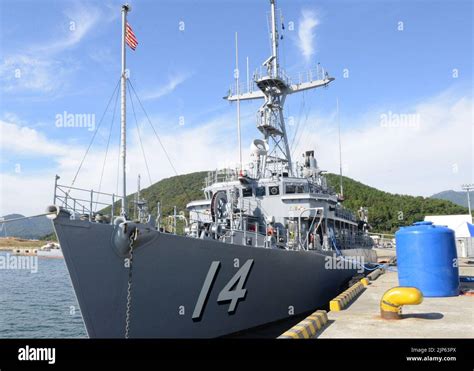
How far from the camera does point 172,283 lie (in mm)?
7715

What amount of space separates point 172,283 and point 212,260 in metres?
1.05

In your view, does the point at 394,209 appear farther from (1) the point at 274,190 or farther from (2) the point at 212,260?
(2) the point at 212,260

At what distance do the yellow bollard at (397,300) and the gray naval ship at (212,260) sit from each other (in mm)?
3208

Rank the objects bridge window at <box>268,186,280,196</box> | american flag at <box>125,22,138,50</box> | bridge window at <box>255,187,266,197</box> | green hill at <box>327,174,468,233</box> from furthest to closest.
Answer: green hill at <box>327,174,468,233</box>, bridge window at <box>255,187,266,197</box>, bridge window at <box>268,186,280,196</box>, american flag at <box>125,22,138,50</box>

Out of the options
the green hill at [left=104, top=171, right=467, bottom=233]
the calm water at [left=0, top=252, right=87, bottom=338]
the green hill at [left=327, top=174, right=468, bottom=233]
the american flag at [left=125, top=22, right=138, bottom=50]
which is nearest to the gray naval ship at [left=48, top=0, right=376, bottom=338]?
the american flag at [left=125, top=22, right=138, bottom=50]

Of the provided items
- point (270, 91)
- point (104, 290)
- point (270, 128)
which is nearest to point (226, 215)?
point (104, 290)

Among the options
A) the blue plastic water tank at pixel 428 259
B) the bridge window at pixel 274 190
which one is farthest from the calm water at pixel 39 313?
the blue plastic water tank at pixel 428 259

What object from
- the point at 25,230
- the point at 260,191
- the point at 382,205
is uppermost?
the point at 382,205

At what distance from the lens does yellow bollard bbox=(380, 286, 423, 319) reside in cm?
675

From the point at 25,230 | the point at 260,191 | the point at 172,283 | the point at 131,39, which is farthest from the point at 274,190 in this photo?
the point at 25,230

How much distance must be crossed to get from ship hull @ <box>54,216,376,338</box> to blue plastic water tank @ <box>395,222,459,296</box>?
3102mm

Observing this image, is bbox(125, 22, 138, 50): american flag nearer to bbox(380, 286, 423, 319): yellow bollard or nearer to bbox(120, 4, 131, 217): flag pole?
bbox(120, 4, 131, 217): flag pole

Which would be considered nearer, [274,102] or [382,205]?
[274,102]
